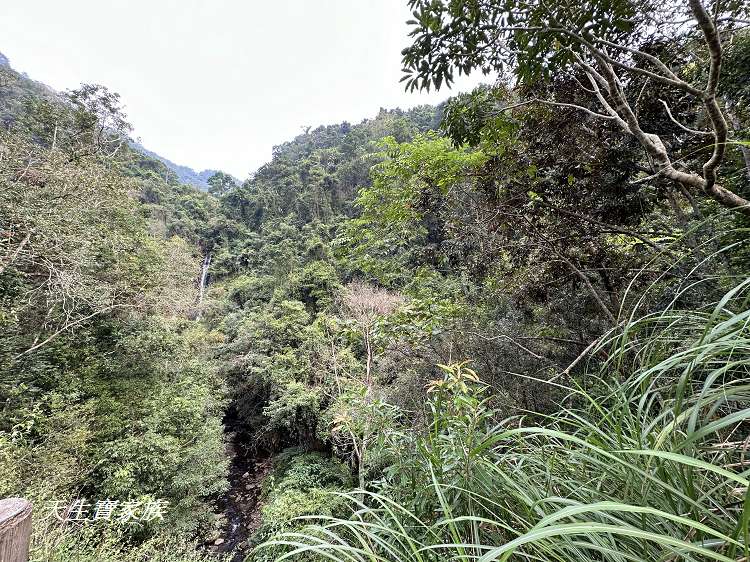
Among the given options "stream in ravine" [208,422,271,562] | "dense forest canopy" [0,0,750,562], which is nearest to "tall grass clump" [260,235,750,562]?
"dense forest canopy" [0,0,750,562]

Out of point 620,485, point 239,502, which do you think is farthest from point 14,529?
point 239,502

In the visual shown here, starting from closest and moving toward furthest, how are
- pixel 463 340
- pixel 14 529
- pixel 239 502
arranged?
pixel 14 529
pixel 463 340
pixel 239 502

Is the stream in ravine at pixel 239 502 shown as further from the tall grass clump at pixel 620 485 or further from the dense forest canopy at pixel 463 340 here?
the tall grass clump at pixel 620 485

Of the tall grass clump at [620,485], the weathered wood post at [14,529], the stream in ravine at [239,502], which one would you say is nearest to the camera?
the tall grass clump at [620,485]

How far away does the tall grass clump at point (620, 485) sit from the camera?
0.41 m

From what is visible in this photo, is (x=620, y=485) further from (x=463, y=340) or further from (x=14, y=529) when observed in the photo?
(x=463, y=340)

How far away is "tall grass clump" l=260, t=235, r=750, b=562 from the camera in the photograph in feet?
1.34

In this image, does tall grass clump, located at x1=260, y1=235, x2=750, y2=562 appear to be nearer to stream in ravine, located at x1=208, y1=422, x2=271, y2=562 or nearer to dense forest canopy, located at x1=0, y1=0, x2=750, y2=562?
dense forest canopy, located at x1=0, y1=0, x2=750, y2=562

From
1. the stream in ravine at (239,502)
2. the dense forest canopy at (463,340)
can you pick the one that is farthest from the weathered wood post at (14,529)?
the stream in ravine at (239,502)

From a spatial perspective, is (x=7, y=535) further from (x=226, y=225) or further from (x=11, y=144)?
(x=226, y=225)

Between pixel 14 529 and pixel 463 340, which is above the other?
pixel 14 529

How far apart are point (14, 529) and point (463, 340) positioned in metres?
3.32

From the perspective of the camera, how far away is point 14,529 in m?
0.59

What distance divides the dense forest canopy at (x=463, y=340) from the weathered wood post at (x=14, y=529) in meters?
0.45
